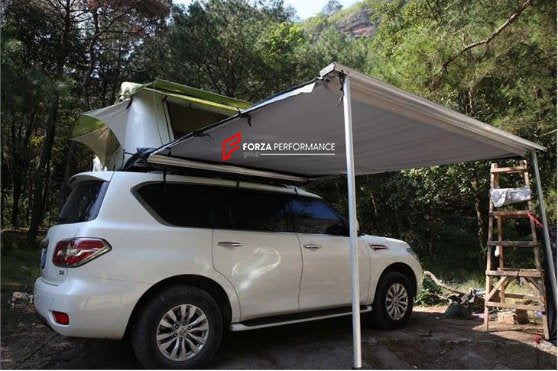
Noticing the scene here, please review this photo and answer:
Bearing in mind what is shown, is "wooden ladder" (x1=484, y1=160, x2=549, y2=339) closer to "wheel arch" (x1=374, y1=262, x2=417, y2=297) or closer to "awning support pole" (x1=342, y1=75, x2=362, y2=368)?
"wheel arch" (x1=374, y1=262, x2=417, y2=297)

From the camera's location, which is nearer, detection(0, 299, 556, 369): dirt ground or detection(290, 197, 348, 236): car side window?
detection(0, 299, 556, 369): dirt ground

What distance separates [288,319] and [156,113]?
3011mm

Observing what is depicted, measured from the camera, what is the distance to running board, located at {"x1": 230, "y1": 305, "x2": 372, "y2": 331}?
14.8 feet

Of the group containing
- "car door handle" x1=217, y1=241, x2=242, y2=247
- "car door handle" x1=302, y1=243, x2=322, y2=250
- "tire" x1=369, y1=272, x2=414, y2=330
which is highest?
"car door handle" x1=217, y1=241, x2=242, y2=247

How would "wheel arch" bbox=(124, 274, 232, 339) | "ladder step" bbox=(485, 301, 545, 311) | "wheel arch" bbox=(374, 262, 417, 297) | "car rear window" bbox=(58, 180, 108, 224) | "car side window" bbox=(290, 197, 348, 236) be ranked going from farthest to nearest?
1. "wheel arch" bbox=(374, 262, 417, 297)
2. "ladder step" bbox=(485, 301, 545, 311)
3. "car side window" bbox=(290, 197, 348, 236)
4. "car rear window" bbox=(58, 180, 108, 224)
5. "wheel arch" bbox=(124, 274, 232, 339)

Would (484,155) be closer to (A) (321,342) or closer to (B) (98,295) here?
(A) (321,342)

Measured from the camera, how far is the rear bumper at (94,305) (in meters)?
3.75

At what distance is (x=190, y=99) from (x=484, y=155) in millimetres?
3668

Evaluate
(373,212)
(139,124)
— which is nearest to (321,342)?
(139,124)

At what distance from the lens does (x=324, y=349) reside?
499cm

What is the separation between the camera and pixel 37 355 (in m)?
4.86

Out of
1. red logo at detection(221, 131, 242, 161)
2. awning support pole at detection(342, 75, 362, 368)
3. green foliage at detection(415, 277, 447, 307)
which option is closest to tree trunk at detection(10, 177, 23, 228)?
green foliage at detection(415, 277, 447, 307)

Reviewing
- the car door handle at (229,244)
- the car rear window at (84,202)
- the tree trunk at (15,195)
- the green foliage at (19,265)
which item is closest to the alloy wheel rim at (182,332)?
the car door handle at (229,244)

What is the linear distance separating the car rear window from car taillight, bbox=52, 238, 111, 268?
0.25 m
